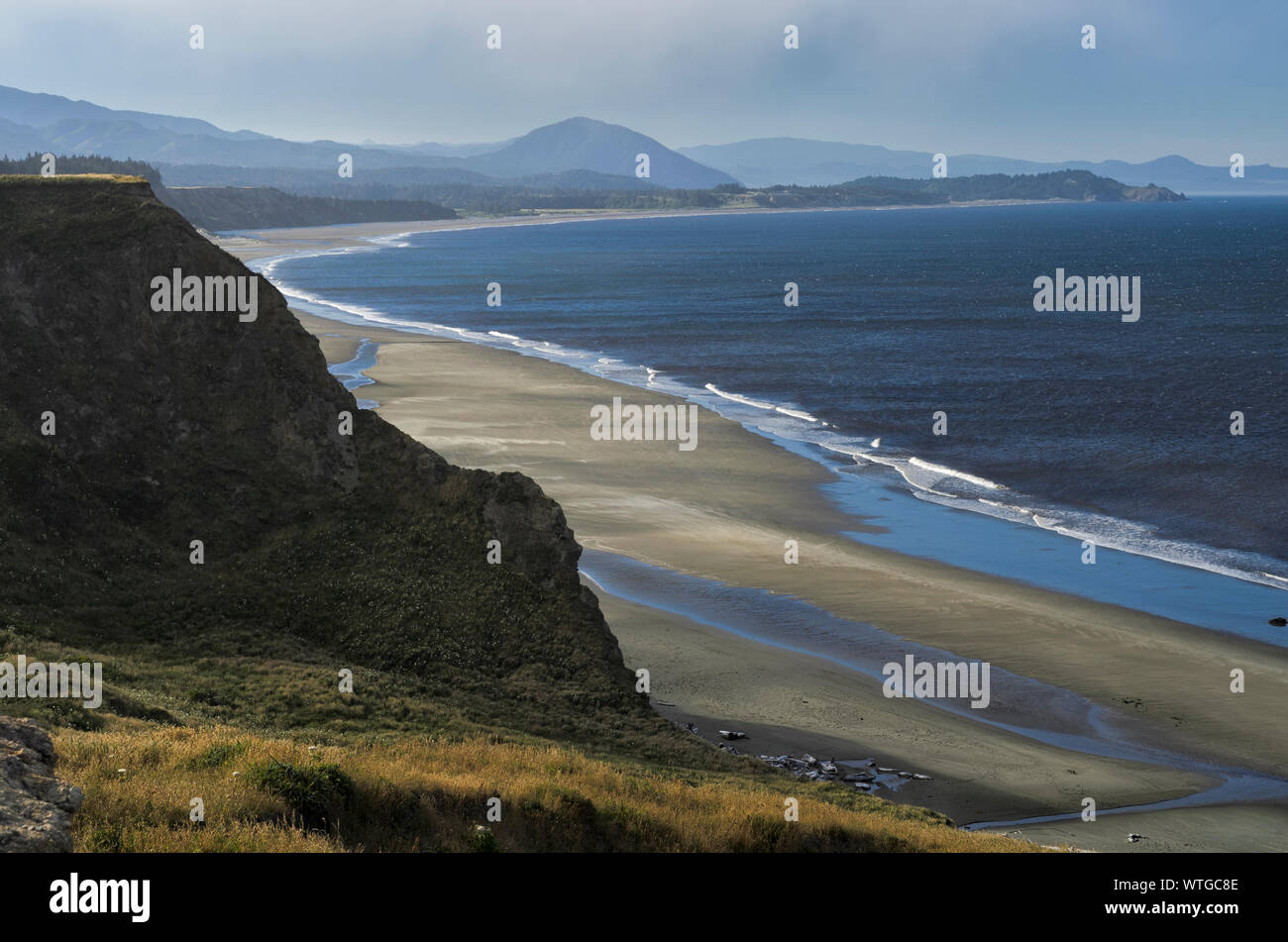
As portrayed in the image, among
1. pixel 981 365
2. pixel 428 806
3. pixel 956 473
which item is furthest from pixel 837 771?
pixel 981 365

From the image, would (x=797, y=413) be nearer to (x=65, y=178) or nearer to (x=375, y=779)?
(x=65, y=178)

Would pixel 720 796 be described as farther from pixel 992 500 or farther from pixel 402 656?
pixel 992 500

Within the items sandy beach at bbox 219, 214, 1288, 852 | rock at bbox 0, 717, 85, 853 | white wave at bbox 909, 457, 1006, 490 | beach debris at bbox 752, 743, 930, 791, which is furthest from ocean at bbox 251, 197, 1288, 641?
rock at bbox 0, 717, 85, 853

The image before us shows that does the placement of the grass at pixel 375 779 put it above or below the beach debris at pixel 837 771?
above

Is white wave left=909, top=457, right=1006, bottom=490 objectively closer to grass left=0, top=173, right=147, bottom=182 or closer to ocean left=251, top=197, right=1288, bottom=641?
Answer: ocean left=251, top=197, right=1288, bottom=641

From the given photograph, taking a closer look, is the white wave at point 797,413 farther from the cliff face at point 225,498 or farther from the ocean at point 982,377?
the cliff face at point 225,498

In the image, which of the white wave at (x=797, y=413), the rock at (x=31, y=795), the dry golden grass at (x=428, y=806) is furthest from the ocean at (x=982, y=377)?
the rock at (x=31, y=795)
